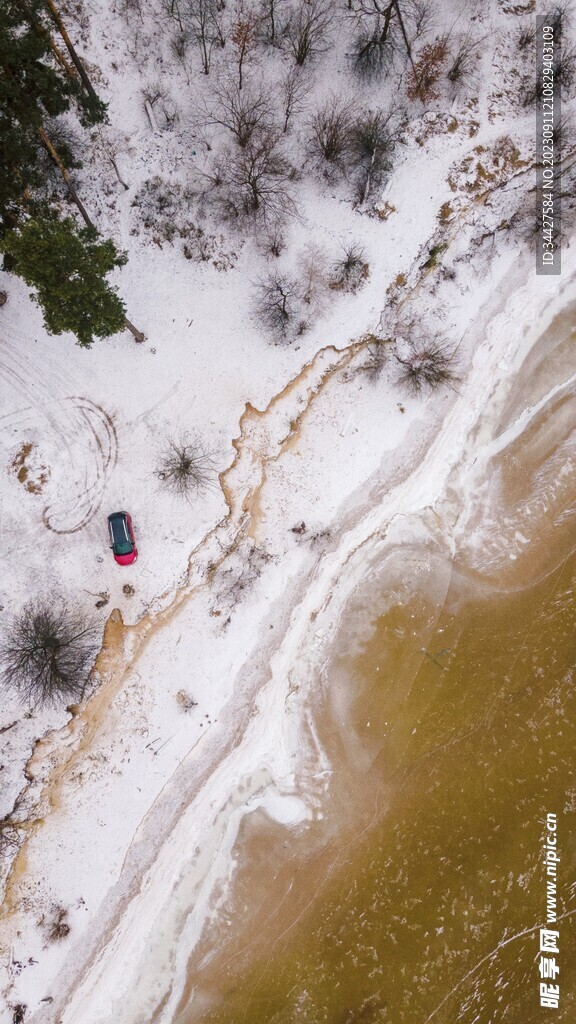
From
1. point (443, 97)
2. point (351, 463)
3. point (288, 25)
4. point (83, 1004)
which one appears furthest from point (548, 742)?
point (288, 25)

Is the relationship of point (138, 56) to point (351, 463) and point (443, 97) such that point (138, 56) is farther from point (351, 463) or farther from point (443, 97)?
point (351, 463)

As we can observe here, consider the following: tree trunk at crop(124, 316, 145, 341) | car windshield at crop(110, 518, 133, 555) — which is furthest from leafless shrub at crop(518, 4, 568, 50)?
car windshield at crop(110, 518, 133, 555)

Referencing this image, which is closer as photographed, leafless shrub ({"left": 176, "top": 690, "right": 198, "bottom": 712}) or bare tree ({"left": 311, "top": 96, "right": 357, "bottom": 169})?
bare tree ({"left": 311, "top": 96, "right": 357, "bottom": 169})

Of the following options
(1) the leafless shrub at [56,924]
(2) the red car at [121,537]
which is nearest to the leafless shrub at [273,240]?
(2) the red car at [121,537]

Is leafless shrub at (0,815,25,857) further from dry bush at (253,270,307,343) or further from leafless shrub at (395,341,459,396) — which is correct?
leafless shrub at (395,341,459,396)

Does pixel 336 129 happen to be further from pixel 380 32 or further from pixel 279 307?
pixel 279 307

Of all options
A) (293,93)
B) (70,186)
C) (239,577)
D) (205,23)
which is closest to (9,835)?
(239,577)
